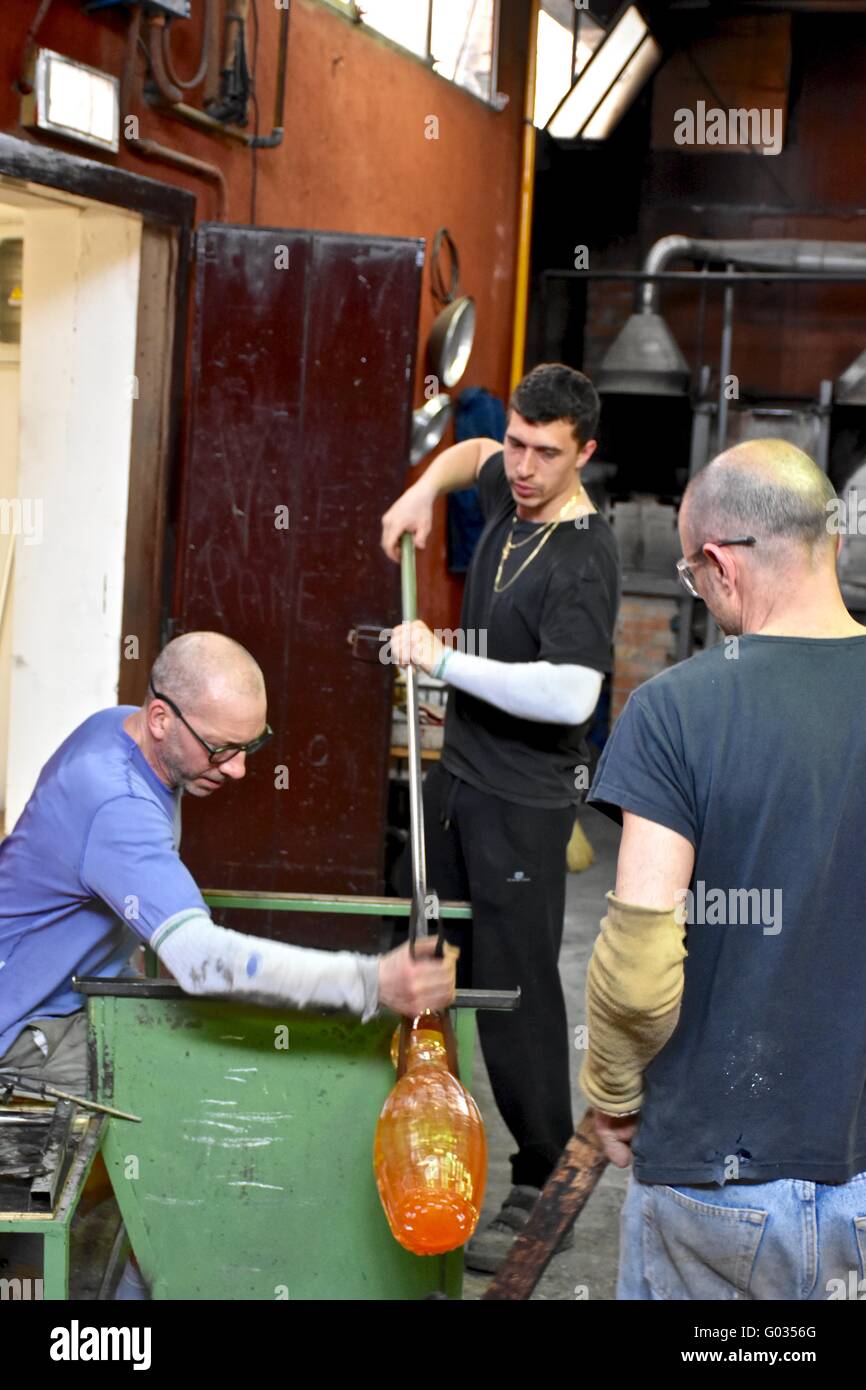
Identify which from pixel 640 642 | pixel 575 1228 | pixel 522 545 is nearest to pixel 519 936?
pixel 575 1228

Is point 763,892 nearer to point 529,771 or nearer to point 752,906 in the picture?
point 752,906

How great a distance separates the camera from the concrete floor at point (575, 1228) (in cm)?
271

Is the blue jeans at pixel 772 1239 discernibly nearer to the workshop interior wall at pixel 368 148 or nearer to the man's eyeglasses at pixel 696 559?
the man's eyeglasses at pixel 696 559

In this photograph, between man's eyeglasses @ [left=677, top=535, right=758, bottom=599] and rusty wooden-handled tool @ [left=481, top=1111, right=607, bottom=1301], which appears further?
rusty wooden-handled tool @ [left=481, top=1111, right=607, bottom=1301]

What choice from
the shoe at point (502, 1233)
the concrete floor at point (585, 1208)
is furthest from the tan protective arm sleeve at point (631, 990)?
the shoe at point (502, 1233)

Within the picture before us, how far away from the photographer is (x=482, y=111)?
26.0 ft

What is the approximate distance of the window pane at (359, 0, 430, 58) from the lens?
256 inches

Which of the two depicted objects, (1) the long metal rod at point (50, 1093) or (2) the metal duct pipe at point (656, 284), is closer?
(1) the long metal rod at point (50, 1093)

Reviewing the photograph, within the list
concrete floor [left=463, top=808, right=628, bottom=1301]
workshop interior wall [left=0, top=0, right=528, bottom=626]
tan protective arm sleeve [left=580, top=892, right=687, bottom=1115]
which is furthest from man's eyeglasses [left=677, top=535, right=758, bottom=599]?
workshop interior wall [left=0, top=0, right=528, bottom=626]

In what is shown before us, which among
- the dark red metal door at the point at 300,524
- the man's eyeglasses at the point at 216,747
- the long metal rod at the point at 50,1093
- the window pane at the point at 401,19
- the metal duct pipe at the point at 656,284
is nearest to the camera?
the long metal rod at the point at 50,1093

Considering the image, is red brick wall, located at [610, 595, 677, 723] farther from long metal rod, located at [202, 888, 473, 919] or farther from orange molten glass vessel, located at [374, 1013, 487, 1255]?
orange molten glass vessel, located at [374, 1013, 487, 1255]

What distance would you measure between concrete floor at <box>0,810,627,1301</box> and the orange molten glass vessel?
465mm

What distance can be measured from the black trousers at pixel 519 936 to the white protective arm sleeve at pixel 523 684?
0.26m

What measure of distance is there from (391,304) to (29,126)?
1336 mm
